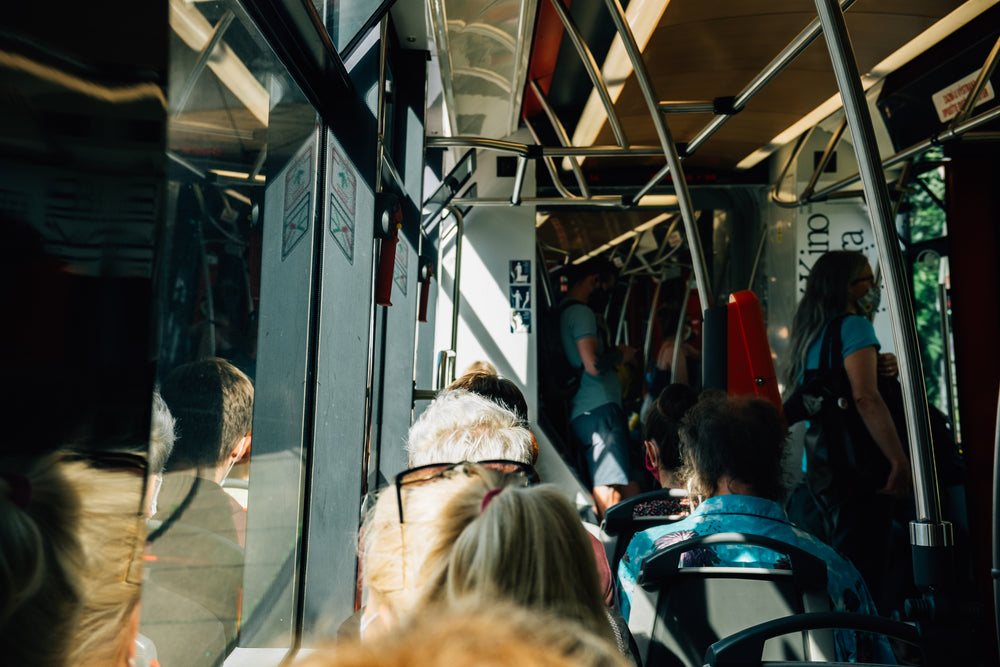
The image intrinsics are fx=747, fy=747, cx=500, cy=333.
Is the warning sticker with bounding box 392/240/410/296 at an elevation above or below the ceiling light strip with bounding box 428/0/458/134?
below

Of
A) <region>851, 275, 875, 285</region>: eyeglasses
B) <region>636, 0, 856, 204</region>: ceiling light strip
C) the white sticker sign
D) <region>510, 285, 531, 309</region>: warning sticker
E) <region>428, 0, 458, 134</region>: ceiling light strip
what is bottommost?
<region>851, 275, 875, 285</region>: eyeglasses

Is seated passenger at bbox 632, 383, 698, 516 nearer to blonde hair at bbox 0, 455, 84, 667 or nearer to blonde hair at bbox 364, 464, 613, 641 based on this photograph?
blonde hair at bbox 364, 464, 613, 641

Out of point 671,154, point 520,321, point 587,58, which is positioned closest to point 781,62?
point 671,154

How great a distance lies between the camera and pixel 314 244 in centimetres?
209

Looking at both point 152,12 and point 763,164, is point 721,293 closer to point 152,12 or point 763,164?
point 763,164

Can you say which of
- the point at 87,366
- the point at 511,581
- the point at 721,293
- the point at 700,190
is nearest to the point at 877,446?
the point at 511,581

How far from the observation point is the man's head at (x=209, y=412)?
1.16m

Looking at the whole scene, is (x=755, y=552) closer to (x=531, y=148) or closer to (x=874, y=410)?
(x=874, y=410)

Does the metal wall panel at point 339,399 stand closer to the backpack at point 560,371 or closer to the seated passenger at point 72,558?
the seated passenger at point 72,558

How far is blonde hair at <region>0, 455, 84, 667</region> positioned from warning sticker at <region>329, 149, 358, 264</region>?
5.20ft

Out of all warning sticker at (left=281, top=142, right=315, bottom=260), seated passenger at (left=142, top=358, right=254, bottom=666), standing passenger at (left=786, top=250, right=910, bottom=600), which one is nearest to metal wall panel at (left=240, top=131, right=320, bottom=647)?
warning sticker at (left=281, top=142, right=315, bottom=260)

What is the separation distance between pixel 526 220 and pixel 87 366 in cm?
461

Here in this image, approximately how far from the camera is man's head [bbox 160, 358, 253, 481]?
116cm

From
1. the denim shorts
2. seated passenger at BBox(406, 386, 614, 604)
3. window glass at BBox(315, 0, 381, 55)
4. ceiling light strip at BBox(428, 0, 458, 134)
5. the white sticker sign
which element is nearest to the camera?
seated passenger at BBox(406, 386, 614, 604)
